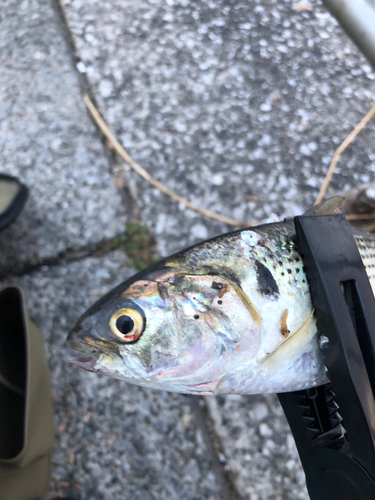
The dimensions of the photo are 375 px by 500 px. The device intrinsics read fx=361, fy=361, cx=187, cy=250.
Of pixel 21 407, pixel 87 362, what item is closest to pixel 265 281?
pixel 87 362

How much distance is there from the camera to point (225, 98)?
2457 millimetres

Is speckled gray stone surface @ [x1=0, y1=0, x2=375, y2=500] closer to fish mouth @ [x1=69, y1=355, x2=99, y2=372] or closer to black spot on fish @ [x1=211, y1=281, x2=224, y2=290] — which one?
fish mouth @ [x1=69, y1=355, x2=99, y2=372]

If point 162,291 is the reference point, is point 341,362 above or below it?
below

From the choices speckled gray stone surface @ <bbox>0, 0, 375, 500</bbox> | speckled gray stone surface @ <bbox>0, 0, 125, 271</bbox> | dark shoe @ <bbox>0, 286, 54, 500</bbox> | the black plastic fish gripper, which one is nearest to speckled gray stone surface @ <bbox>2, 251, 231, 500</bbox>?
speckled gray stone surface @ <bbox>0, 0, 375, 500</bbox>

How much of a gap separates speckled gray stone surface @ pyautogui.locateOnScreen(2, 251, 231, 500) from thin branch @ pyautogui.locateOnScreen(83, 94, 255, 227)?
85 cm

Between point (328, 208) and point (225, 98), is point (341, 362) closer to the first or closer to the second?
point (328, 208)

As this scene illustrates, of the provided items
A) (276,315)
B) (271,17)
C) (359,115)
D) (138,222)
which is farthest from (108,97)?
(276,315)

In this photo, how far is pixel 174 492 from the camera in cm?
173

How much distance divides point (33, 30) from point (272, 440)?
119 inches

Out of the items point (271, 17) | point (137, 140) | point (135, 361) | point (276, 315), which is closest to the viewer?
point (135, 361)

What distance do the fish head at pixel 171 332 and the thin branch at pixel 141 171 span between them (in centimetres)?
104

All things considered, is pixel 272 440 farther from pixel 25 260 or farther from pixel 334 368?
pixel 25 260

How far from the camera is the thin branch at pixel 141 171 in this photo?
2174 mm

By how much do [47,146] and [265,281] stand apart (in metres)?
1.77
